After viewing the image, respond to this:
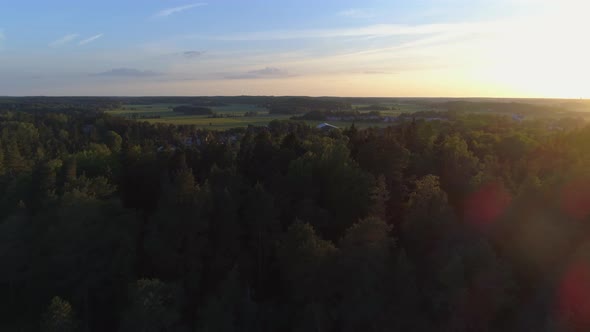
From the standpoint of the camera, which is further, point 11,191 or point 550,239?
point 11,191

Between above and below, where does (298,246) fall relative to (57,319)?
above

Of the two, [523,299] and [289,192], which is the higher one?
[289,192]

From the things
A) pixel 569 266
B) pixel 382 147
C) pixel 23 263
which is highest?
pixel 382 147

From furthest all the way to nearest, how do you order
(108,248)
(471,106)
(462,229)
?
1. (471,106)
2. (108,248)
3. (462,229)

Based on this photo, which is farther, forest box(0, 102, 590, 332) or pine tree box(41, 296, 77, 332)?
forest box(0, 102, 590, 332)

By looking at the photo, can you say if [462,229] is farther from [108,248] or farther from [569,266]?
[108,248]

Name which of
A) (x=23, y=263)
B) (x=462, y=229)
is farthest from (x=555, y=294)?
(x=23, y=263)

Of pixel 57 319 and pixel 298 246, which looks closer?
pixel 57 319

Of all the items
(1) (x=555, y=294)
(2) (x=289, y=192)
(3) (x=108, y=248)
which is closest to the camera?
(1) (x=555, y=294)
